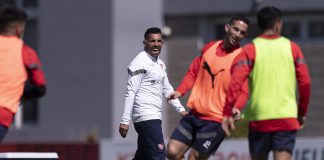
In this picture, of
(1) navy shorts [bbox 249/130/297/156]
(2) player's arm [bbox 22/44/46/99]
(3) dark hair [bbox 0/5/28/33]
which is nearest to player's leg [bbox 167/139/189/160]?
(1) navy shorts [bbox 249/130/297/156]

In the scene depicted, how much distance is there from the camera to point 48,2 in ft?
75.9

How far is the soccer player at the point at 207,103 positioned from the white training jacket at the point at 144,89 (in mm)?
467

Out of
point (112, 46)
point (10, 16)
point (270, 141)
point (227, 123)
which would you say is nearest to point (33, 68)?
point (10, 16)

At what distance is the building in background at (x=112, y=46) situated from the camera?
22703 millimetres

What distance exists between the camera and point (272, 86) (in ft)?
31.3

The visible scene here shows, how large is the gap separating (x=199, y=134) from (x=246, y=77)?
5.89 feet

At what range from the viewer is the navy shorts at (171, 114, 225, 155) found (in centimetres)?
1110

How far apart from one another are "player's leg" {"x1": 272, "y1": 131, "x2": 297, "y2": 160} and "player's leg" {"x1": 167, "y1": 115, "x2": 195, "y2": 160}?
1.68 metres

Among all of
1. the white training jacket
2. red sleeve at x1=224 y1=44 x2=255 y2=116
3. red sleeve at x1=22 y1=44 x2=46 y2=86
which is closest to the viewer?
red sleeve at x1=22 y1=44 x2=46 y2=86

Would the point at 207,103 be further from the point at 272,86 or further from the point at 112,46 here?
the point at 112,46

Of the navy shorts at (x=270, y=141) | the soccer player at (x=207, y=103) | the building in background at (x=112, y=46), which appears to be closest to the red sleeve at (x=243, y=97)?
the navy shorts at (x=270, y=141)

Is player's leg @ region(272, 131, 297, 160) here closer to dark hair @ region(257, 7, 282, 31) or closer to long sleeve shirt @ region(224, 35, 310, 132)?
long sleeve shirt @ region(224, 35, 310, 132)

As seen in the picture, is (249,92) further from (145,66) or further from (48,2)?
→ (48,2)

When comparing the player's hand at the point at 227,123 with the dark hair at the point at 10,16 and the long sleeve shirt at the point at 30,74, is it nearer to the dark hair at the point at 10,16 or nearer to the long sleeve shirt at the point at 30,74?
the long sleeve shirt at the point at 30,74
